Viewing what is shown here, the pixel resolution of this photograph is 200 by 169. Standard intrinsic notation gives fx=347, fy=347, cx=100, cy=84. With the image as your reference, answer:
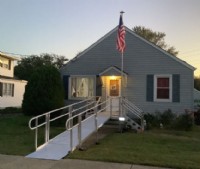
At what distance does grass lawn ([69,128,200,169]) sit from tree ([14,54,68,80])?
47852 millimetres

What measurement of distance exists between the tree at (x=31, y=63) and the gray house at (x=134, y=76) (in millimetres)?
38898

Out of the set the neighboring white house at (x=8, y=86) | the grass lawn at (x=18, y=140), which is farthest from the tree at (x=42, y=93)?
the neighboring white house at (x=8, y=86)

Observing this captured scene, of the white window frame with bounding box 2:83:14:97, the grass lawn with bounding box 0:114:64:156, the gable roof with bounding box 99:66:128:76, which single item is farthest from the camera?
the white window frame with bounding box 2:83:14:97

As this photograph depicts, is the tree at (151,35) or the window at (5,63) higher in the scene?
the tree at (151,35)

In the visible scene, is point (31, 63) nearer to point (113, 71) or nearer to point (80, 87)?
point (80, 87)

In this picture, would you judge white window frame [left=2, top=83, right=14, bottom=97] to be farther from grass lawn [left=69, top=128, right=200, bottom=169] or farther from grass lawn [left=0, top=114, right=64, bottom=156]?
grass lawn [left=69, top=128, right=200, bottom=169]

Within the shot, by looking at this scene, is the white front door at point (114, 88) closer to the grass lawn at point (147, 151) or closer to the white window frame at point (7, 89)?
the grass lawn at point (147, 151)

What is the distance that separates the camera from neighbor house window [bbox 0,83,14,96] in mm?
34750

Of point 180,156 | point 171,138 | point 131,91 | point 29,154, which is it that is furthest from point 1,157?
point 131,91

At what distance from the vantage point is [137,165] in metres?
9.23

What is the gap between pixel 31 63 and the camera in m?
66.1

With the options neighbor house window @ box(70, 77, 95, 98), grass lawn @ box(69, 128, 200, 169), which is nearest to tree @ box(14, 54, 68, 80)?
neighbor house window @ box(70, 77, 95, 98)

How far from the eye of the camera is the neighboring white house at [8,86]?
A: 35.2 meters

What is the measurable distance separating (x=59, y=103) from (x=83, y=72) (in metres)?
3.94
